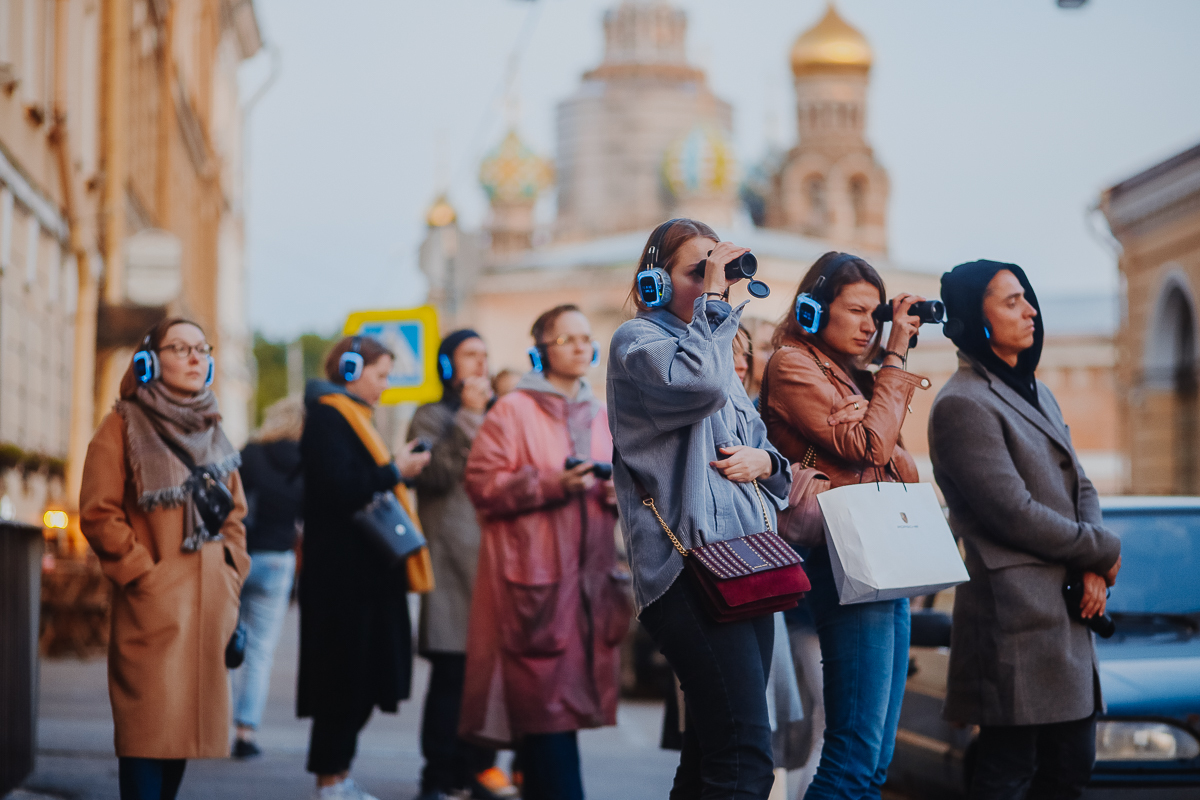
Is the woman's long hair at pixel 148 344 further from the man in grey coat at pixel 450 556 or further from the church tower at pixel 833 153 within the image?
the church tower at pixel 833 153

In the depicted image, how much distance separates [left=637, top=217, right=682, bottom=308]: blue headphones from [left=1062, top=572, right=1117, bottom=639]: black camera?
5.97 feet

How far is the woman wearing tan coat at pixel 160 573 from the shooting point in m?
6.20

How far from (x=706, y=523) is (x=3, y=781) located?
13.1ft

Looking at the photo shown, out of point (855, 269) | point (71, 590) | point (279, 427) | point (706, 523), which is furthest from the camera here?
point (71, 590)

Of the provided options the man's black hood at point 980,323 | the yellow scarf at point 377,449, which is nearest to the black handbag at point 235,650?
the yellow scarf at point 377,449

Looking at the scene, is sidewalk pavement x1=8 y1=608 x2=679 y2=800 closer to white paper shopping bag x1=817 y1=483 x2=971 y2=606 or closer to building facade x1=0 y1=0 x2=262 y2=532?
building facade x1=0 y1=0 x2=262 y2=532

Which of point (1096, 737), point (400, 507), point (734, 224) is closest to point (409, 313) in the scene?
point (400, 507)

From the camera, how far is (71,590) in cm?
1625

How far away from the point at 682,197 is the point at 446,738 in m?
76.1

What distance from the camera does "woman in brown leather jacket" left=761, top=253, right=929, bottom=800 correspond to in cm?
537

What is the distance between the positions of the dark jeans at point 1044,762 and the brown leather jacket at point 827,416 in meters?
0.96

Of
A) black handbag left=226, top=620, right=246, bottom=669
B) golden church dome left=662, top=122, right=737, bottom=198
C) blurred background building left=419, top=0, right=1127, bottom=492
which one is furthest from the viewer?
golden church dome left=662, top=122, right=737, bottom=198

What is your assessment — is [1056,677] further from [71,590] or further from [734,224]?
[734,224]

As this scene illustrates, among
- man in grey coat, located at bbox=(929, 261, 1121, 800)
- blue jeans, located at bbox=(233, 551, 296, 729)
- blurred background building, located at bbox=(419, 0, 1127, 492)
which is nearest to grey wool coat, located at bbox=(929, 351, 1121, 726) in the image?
man in grey coat, located at bbox=(929, 261, 1121, 800)
